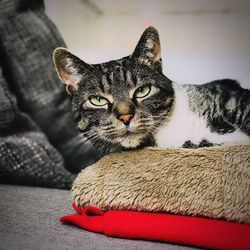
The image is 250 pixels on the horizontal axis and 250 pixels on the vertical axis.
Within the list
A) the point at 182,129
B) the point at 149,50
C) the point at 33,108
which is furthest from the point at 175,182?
the point at 33,108

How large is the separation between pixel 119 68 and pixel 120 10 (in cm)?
18

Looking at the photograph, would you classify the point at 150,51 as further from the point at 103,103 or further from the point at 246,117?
the point at 246,117

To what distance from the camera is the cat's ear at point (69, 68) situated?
51.0 inches

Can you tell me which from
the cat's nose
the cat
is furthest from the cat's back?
the cat's nose

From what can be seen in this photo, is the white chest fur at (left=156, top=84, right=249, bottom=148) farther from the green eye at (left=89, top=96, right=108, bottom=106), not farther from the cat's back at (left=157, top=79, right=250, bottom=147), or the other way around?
the green eye at (left=89, top=96, right=108, bottom=106)

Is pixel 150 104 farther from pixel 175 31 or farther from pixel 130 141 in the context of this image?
pixel 175 31

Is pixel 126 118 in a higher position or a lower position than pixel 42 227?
higher

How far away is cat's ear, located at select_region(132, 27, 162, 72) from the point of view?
4.06 feet

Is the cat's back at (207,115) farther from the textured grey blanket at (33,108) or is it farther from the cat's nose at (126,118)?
the textured grey blanket at (33,108)

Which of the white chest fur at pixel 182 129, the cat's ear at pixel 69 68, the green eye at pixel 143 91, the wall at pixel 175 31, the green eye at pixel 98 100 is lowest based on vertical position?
the white chest fur at pixel 182 129

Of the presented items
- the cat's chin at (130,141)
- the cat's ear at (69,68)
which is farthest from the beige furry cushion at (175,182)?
the cat's ear at (69,68)

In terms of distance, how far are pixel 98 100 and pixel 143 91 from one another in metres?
0.14

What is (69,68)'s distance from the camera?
1312 millimetres

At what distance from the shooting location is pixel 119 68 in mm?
1283
